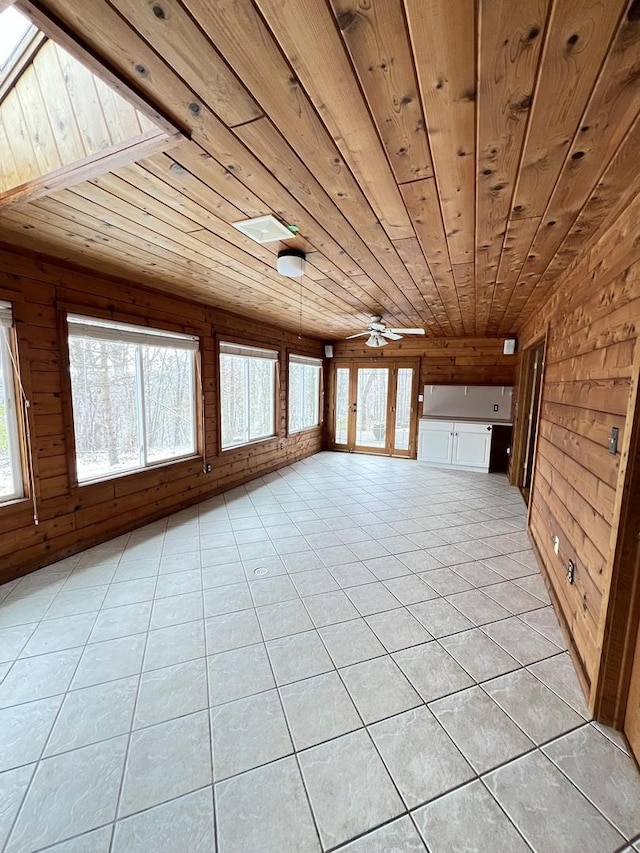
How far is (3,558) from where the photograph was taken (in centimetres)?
247

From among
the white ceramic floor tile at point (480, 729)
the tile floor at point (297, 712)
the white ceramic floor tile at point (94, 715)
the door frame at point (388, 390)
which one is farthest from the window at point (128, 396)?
the door frame at point (388, 390)

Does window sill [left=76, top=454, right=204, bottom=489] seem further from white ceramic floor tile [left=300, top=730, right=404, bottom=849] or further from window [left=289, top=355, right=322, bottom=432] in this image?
white ceramic floor tile [left=300, top=730, right=404, bottom=849]

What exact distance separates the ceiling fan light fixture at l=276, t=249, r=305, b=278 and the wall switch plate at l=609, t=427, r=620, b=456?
6.60 ft

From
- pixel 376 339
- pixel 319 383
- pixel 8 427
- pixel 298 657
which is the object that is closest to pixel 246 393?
pixel 376 339

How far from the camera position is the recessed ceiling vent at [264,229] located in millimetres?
1937

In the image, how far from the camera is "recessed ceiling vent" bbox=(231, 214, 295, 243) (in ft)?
6.35

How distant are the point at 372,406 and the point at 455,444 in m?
1.81

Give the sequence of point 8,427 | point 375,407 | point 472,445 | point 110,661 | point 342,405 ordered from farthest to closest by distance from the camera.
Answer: point 342,405
point 375,407
point 472,445
point 8,427
point 110,661

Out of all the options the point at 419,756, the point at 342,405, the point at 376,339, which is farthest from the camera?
the point at 342,405

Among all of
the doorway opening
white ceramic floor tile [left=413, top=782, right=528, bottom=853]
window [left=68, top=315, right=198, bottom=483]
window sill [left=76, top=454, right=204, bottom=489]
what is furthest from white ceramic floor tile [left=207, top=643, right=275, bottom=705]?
the doorway opening

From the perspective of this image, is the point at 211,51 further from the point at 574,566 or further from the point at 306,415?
the point at 306,415

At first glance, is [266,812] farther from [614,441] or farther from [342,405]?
[342,405]

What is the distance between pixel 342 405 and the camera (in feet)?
24.6

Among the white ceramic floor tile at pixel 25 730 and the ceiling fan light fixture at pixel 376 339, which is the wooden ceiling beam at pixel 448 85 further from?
the ceiling fan light fixture at pixel 376 339
